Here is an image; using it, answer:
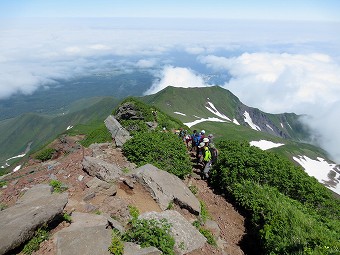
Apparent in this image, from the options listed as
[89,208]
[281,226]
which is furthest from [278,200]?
[89,208]

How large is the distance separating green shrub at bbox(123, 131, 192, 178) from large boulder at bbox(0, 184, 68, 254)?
877 centimetres

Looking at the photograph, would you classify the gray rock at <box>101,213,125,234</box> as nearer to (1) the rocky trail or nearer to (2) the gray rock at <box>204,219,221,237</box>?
(1) the rocky trail

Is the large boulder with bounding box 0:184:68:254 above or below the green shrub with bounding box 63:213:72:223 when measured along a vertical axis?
above

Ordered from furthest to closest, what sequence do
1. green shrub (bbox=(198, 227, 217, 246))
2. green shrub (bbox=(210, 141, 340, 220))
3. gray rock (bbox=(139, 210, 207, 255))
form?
green shrub (bbox=(210, 141, 340, 220))
green shrub (bbox=(198, 227, 217, 246))
gray rock (bbox=(139, 210, 207, 255))

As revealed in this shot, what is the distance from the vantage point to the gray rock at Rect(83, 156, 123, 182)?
18.0 m

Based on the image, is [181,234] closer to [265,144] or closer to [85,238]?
[85,238]

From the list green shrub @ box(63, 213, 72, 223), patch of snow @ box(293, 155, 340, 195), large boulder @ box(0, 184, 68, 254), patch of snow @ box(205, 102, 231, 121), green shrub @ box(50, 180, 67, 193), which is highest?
large boulder @ box(0, 184, 68, 254)

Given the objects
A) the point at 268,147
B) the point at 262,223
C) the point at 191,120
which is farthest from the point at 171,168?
the point at 268,147

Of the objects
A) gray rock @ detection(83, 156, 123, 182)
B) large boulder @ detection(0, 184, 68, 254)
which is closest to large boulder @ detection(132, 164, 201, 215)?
gray rock @ detection(83, 156, 123, 182)

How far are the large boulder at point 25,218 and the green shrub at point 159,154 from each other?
8773 millimetres

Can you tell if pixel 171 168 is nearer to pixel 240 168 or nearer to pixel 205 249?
pixel 240 168

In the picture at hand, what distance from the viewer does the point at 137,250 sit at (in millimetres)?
11359

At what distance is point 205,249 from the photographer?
13.8 meters

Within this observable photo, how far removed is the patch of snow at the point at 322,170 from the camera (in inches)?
5271
